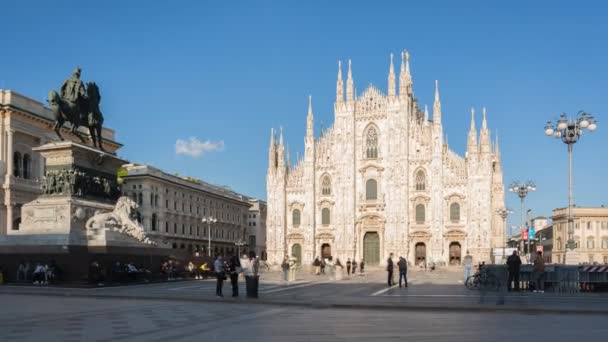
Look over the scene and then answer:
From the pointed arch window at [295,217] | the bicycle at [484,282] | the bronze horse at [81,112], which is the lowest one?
the bicycle at [484,282]

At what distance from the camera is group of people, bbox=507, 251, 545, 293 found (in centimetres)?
2408

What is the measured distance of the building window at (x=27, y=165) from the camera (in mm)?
54719

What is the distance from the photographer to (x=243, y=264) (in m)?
22.2

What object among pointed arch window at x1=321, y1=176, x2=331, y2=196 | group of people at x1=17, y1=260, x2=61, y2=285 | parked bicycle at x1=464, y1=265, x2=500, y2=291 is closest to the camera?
group of people at x1=17, y1=260, x2=61, y2=285

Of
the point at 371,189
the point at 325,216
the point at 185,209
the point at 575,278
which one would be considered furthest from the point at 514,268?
the point at 185,209

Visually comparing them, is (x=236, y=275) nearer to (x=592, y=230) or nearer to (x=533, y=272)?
(x=533, y=272)

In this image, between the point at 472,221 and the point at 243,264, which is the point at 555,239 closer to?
the point at 472,221

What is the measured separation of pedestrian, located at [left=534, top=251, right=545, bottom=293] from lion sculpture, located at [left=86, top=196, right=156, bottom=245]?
16.0 metres

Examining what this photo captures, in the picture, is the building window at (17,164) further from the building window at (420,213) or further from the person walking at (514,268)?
the person walking at (514,268)

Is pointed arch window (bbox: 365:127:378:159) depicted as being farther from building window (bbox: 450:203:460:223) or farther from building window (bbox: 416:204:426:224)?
building window (bbox: 450:203:460:223)

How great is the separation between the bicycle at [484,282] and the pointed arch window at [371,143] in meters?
41.1

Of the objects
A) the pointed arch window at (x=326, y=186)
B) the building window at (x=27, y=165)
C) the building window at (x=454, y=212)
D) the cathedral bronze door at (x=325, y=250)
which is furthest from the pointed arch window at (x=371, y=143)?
the building window at (x=27, y=165)

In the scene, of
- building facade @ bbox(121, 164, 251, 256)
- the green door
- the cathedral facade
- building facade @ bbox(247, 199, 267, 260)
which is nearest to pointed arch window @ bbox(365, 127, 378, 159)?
the cathedral facade

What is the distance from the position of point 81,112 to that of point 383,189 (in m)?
46.5
